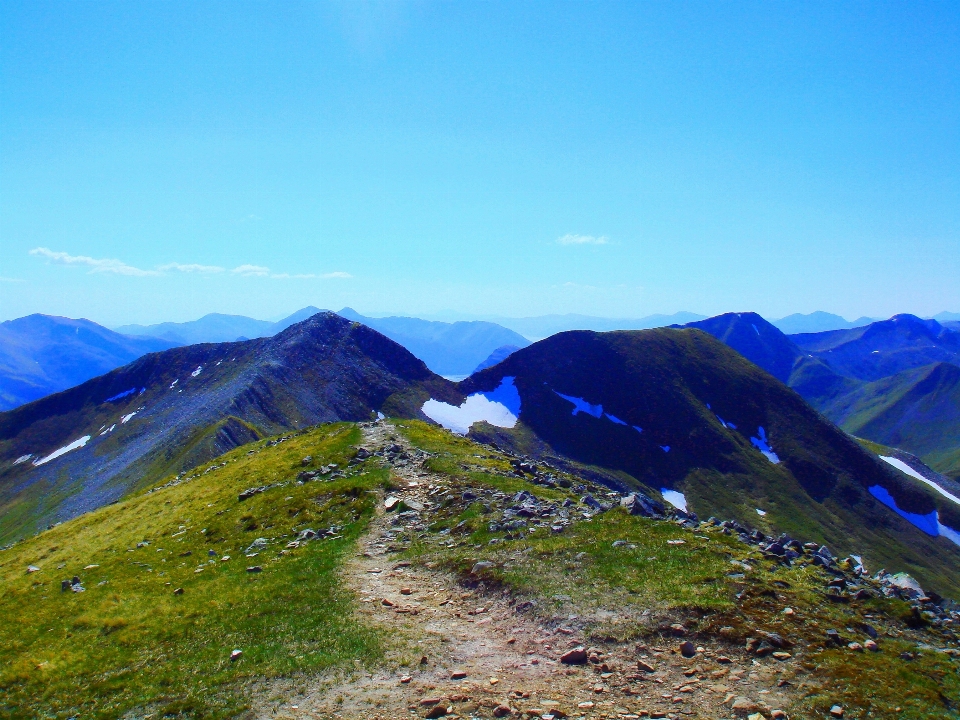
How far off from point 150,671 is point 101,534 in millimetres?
23191

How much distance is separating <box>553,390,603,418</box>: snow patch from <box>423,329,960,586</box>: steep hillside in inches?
14.3

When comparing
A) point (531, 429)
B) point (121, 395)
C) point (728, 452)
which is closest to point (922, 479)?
point (728, 452)

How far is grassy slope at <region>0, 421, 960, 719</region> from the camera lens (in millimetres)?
14719

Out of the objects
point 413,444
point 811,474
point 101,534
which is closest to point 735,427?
point 811,474

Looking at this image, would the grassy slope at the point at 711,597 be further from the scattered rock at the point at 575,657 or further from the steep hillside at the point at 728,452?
the steep hillside at the point at 728,452

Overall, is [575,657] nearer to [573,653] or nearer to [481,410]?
[573,653]

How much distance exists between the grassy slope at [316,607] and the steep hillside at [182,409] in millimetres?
72442

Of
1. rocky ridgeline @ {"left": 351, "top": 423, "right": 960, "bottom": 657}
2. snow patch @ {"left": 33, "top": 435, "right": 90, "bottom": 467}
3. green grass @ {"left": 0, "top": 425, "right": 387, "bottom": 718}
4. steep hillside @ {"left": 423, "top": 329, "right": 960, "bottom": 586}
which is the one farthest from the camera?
snow patch @ {"left": 33, "top": 435, "right": 90, "bottom": 467}

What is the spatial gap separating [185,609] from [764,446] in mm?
186537

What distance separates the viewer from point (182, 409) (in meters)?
142

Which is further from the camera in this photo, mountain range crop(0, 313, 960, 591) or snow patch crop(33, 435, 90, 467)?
snow patch crop(33, 435, 90, 467)

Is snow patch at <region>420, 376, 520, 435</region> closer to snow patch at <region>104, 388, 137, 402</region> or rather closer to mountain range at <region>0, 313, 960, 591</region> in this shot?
mountain range at <region>0, 313, 960, 591</region>

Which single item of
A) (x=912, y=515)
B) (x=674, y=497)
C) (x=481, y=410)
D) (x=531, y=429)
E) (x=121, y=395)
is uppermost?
(x=121, y=395)

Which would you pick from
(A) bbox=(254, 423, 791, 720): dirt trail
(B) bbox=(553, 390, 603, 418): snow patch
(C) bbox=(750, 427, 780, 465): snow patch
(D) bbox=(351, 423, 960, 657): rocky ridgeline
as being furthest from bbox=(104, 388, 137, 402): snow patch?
(A) bbox=(254, 423, 791, 720): dirt trail
